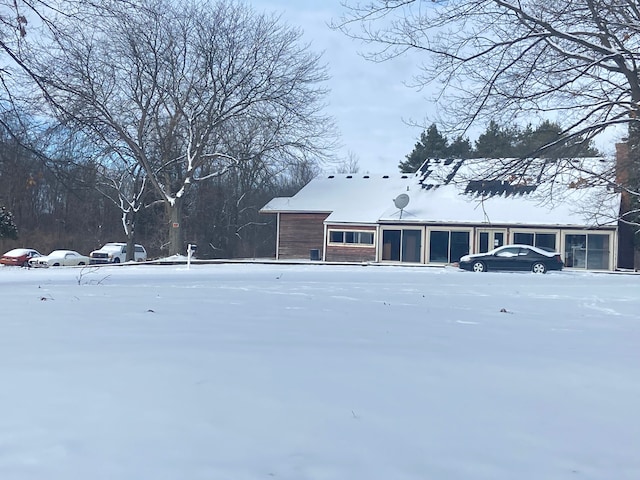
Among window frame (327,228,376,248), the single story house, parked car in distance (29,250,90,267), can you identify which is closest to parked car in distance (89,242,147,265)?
parked car in distance (29,250,90,267)

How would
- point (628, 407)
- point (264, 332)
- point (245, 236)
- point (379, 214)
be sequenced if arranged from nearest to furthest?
point (628, 407), point (264, 332), point (379, 214), point (245, 236)

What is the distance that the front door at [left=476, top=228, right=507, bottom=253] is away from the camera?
121 ft

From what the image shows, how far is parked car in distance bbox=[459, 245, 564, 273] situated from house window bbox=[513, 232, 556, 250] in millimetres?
6474

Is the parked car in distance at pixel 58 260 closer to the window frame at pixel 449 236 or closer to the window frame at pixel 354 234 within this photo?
the window frame at pixel 354 234

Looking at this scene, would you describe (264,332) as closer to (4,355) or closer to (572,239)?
(4,355)

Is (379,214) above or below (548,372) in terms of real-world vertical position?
above

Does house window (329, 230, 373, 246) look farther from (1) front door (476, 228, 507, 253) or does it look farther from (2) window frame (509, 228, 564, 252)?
(2) window frame (509, 228, 564, 252)

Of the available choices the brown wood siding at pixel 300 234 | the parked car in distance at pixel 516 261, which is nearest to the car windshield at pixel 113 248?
the brown wood siding at pixel 300 234

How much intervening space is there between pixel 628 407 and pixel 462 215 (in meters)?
33.0

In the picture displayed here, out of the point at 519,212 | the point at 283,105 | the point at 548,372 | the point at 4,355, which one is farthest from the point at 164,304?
the point at 519,212

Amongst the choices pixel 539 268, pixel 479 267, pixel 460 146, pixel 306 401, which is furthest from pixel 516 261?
pixel 306 401

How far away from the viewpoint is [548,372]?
550 cm

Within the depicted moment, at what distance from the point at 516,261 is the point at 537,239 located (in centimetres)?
721

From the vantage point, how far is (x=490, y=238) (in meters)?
37.0
